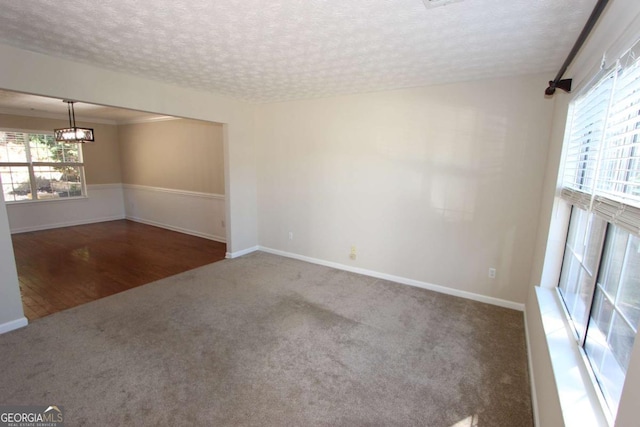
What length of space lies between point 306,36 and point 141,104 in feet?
7.47

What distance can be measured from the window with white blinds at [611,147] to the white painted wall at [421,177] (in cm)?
94

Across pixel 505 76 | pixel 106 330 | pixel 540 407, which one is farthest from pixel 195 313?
pixel 505 76

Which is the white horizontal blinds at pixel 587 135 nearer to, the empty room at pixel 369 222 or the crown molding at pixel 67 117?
the empty room at pixel 369 222

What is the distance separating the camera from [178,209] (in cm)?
631

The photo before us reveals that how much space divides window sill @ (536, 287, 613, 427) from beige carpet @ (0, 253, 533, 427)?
0.56 m

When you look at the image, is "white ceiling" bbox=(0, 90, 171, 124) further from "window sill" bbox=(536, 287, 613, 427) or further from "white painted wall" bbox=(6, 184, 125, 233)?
"window sill" bbox=(536, 287, 613, 427)

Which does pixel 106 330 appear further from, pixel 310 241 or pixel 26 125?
pixel 26 125

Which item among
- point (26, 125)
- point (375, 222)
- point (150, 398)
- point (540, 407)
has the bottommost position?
point (150, 398)

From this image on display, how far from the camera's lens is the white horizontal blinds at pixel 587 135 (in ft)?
5.05

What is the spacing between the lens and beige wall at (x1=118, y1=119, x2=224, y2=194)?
5512 mm

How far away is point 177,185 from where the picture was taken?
622 cm

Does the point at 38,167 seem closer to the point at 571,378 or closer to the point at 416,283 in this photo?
the point at 416,283

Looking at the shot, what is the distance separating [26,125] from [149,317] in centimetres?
582

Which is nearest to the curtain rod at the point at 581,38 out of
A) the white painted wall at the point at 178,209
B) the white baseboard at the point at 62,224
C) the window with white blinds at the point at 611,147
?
the window with white blinds at the point at 611,147
